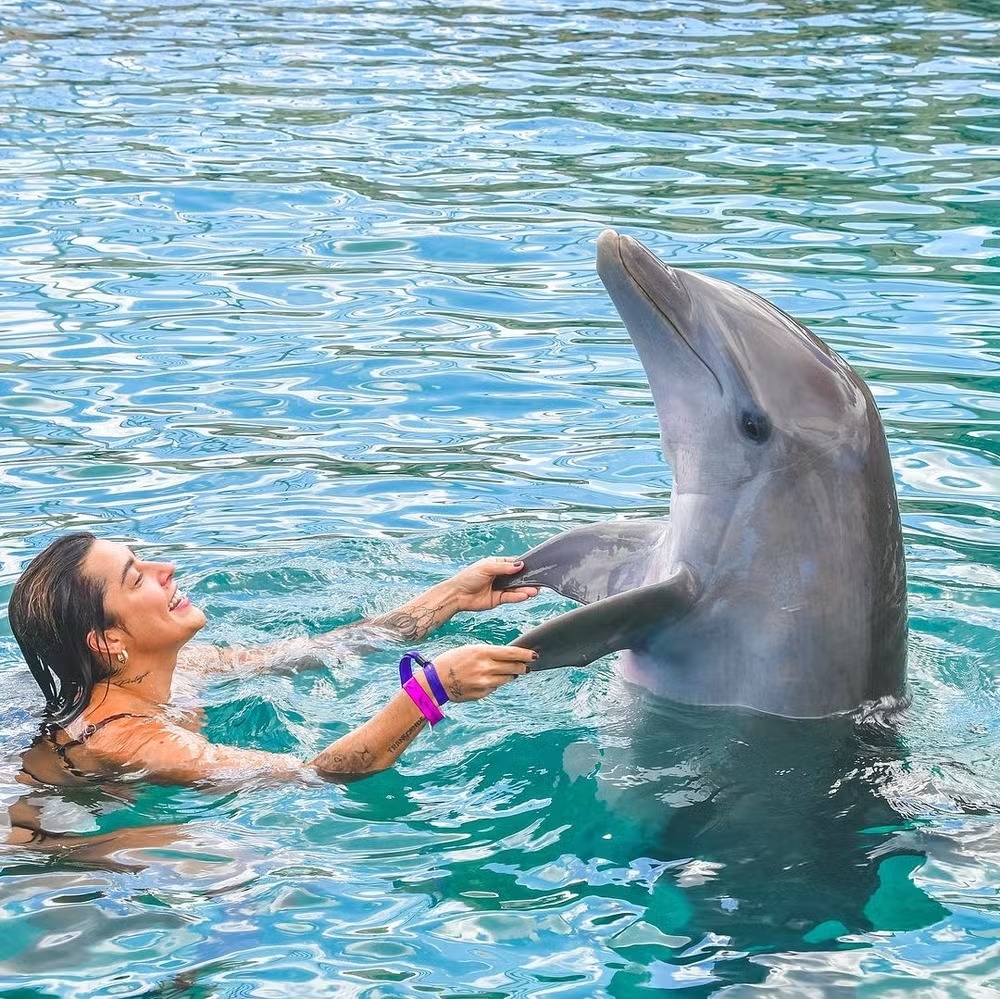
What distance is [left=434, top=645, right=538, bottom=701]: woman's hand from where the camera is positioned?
4445mm

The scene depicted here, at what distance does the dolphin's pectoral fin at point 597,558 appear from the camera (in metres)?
5.24

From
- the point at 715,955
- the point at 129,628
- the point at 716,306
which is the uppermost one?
the point at 716,306

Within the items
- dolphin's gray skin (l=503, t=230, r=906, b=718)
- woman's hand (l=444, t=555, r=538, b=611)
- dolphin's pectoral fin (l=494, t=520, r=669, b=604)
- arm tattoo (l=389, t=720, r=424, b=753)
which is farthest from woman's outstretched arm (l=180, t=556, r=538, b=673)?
arm tattoo (l=389, t=720, r=424, b=753)

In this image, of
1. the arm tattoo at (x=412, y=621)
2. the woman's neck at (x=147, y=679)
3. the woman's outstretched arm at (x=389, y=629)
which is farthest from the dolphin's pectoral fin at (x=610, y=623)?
the woman's neck at (x=147, y=679)

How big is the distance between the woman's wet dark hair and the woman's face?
3cm

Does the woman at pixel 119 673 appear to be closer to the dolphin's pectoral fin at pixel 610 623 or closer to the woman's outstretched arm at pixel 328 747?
the woman's outstretched arm at pixel 328 747

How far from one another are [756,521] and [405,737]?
3.86ft

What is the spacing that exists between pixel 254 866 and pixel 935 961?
69.4 inches

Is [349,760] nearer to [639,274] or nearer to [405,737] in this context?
[405,737]

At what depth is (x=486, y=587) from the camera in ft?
17.8

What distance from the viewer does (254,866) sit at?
14.5 ft

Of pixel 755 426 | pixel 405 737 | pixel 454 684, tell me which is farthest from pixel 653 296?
pixel 405 737

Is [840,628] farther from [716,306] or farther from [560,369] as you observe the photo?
[560,369]

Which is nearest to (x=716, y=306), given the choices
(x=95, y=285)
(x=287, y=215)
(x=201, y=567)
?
(x=201, y=567)
